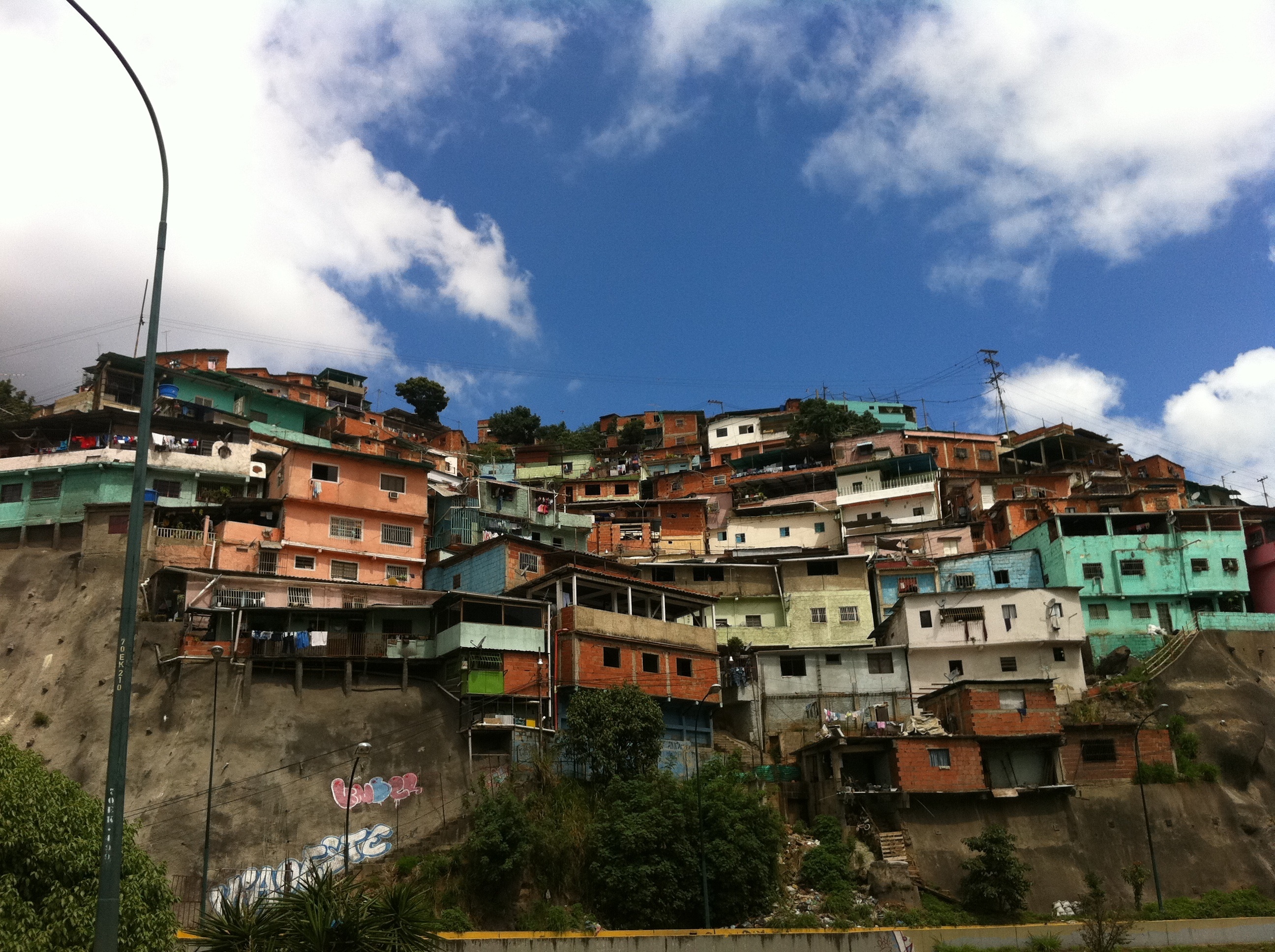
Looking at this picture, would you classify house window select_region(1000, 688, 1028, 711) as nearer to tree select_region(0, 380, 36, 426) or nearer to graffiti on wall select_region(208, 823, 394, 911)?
graffiti on wall select_region(208, 823, 394, 911)

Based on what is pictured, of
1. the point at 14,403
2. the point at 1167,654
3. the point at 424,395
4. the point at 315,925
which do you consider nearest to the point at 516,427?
the point at 424,395

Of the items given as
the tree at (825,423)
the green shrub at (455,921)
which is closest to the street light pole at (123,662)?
the green shrub at (455,921)

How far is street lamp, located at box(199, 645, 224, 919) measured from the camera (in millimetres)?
31703

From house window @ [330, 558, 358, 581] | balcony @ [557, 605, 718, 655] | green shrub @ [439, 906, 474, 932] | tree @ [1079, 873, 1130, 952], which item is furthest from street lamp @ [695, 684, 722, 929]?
house window @ [330, 558, 358, 581]

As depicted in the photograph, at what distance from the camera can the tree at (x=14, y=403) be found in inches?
2499

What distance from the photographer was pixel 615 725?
129 feet

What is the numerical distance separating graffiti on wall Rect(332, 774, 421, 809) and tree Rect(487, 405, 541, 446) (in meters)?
63.5

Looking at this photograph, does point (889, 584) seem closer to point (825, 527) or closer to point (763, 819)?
point (825, 527)

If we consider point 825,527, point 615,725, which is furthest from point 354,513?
point 825,527

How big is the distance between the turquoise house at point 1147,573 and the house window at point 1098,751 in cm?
1119

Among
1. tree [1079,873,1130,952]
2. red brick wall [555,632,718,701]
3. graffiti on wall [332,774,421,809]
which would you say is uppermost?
red brick wall [555,632,718,701]

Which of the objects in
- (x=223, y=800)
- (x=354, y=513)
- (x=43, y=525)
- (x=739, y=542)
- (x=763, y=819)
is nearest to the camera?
(x=223, y=800)

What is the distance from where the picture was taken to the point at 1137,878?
3959cm

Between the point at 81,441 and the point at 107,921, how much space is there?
4518cm
